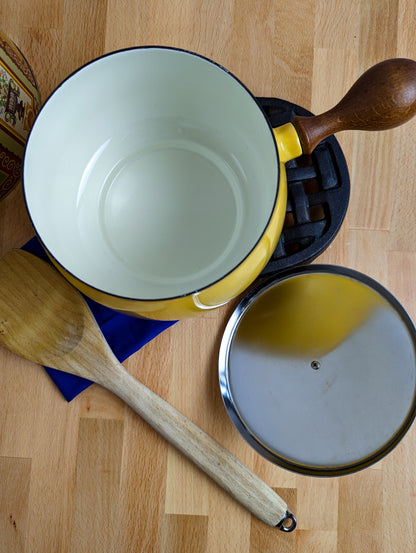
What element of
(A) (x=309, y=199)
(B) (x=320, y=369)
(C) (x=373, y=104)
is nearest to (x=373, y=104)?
(C) (x=373, y=104)

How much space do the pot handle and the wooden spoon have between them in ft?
0.75

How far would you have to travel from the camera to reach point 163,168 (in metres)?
0.46

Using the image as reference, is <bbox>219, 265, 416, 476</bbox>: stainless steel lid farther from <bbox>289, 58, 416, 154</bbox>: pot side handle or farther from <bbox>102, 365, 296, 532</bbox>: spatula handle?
<bbox>289, 58, 416, 154</bbox>: pot side handle

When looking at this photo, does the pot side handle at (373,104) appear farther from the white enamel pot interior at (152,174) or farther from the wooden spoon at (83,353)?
the wooden spoon at (83,353)

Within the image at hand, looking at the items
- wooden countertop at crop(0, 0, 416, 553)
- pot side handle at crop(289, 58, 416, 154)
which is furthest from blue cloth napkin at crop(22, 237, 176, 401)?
pot side handle at crop(289, 58, 416, 154)

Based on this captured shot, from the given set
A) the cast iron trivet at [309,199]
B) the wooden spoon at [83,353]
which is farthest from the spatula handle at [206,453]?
the cast iron trivet at [309,199]

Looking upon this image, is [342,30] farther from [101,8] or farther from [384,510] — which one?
[384,510]

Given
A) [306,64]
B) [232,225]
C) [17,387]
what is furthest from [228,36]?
[17,387]

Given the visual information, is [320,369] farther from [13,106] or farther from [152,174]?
[13,106]

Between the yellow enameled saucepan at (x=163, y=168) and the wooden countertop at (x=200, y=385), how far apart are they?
0.06 metres

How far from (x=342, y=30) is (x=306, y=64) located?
0.04 m

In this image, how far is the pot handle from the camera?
1.11ft

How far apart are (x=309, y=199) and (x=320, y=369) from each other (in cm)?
14

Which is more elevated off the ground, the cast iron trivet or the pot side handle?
the pot side handle
